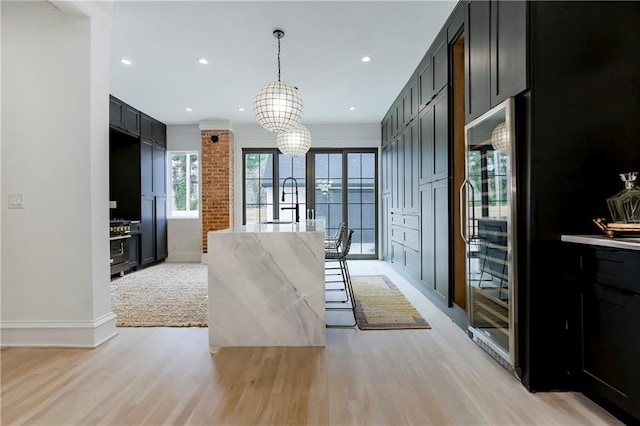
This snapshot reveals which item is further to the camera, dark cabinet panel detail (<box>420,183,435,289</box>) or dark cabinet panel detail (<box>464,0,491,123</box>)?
dark cabinet panel detail (<box>420,183,435,289</box>)

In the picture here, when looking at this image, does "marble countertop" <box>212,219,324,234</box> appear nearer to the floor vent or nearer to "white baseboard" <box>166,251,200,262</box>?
the floor vent

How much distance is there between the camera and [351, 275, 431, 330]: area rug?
9.98ft

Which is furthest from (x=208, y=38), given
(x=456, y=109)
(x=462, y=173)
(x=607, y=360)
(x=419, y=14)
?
(x=607, y=360)

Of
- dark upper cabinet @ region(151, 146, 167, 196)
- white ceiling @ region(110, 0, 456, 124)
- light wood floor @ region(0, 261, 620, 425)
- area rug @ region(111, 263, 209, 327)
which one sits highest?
white ceiling @ region(110, 0, 456, 124)

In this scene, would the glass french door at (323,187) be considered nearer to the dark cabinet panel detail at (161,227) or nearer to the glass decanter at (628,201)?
the dark cabinet panel detail at (161,227)

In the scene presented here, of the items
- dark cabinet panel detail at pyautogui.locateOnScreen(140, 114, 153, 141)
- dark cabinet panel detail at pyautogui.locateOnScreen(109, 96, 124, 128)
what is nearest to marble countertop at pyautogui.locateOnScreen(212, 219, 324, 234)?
dark cabinet panel detail at pyautogui.locateOnScreen(109, 96, 124, 128)

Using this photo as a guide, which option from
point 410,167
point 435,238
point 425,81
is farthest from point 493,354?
point 425,81

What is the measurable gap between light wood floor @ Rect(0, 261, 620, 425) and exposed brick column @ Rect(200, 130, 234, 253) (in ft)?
12.9

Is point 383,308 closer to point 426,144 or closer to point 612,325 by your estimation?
point 426,144

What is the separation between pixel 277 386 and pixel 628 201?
211cm

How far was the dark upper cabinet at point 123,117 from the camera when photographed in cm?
512

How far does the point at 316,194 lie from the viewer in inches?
274

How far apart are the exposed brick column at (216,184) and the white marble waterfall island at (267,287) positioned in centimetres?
419

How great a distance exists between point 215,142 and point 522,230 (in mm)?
5852
